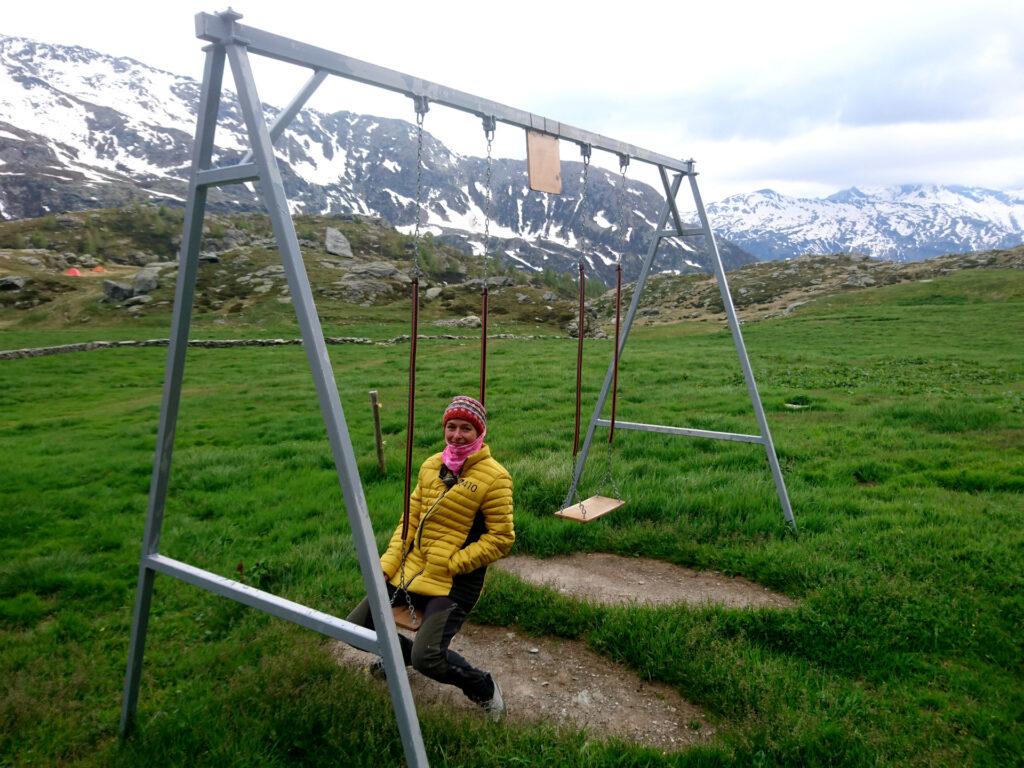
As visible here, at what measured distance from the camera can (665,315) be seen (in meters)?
68.4

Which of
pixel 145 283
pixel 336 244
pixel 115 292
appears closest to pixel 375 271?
pixel 145 283

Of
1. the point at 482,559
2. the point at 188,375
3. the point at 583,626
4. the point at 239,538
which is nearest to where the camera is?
the point at 482,559

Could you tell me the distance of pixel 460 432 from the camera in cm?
423

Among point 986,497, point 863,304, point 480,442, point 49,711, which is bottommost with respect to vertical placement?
point 49,711

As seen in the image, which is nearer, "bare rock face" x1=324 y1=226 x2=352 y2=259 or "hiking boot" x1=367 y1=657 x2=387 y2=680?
"hiking boot" x1=367 y1=657 x2=387 y2=680

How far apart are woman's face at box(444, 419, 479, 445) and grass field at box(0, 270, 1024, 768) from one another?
1669 millimetres

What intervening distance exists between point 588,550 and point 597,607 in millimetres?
1343

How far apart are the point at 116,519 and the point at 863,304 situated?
49.9m

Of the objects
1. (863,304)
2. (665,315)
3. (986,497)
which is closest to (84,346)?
(986,497)

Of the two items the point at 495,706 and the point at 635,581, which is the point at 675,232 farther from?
the point at 495,706

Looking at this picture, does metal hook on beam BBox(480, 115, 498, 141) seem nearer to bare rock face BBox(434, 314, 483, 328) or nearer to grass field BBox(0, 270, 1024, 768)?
grass field BBox(0, 270, 1024, 768)

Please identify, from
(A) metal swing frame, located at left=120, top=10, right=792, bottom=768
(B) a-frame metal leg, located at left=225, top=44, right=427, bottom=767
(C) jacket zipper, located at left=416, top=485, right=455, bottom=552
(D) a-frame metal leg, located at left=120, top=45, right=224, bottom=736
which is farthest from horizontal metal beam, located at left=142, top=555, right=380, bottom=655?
(C) jacket zipper, located at left=416, top=485, right=455, bottom=552

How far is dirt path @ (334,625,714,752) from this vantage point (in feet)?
13.0

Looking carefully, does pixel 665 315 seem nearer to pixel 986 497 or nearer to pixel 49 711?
pixel 986 497
